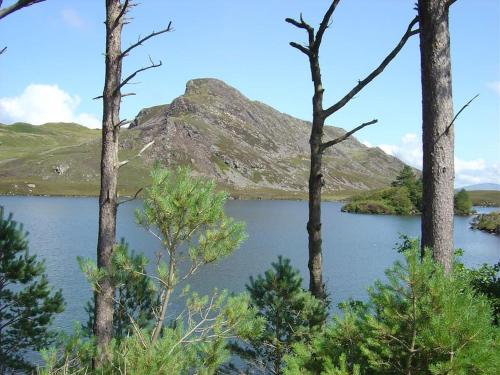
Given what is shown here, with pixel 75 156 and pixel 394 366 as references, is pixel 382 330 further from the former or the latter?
pixel 75 156

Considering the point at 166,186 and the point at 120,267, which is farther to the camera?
the point at 120,267

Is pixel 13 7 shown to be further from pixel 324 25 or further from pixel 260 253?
pixel 260 253

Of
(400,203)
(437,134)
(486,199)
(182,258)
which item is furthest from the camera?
(486,199)

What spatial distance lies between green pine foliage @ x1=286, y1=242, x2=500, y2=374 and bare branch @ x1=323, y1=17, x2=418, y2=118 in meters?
3.81

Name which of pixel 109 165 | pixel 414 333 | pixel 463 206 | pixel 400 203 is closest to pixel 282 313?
pixel 109 165

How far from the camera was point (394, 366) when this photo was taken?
4008 mm

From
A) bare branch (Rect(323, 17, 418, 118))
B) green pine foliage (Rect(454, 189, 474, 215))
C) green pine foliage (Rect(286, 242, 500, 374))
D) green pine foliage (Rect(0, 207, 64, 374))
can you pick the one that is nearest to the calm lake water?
green pine foliage (Rect(0, 207, 64, 374))

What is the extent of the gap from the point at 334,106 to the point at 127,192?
140 metres

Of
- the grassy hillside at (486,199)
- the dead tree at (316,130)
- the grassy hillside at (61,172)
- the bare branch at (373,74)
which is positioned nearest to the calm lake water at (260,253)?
the dead tree at (316,130)

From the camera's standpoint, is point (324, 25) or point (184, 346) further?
point (324, 25)

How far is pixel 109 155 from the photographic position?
24.8 ft

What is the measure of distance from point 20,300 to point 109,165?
18.2 ft

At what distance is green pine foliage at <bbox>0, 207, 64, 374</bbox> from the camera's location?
10.7 meters

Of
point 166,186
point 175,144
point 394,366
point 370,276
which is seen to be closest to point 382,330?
point 394,366
